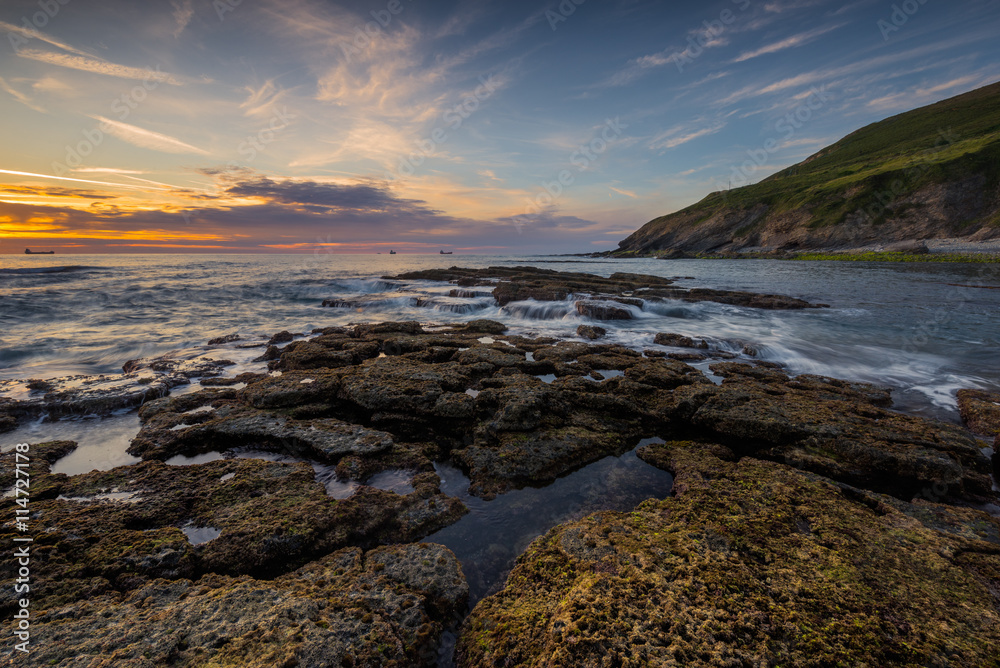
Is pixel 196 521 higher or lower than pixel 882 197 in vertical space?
lower

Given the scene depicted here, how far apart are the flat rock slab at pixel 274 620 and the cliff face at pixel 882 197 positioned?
341 feet

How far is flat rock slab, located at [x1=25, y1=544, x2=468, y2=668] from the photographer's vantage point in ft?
9.21

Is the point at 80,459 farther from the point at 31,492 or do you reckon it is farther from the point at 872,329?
the point at 872,329

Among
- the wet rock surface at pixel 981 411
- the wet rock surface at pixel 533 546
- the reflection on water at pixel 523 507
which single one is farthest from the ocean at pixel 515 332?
the wet rock surface at pixel 533 546

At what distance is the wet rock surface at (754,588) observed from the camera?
2893mm

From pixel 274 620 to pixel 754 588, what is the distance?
438cm

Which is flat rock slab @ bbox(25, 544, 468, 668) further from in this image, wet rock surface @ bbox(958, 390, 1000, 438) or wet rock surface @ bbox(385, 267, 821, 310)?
A: wet rock surface @ bbox(385, 267, 821, 310)

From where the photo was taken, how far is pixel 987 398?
30.5ft

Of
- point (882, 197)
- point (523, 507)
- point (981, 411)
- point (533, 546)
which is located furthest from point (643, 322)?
point (882, 197)

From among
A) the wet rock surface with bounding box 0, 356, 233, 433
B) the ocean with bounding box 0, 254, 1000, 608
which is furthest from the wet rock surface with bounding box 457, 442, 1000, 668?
the wet rock surface with bounding box 0, 356, 233, 433

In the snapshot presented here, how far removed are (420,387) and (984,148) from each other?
129008 mm

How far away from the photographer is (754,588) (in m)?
3.48

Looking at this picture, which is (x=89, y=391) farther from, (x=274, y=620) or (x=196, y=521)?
(x=274, y=620)

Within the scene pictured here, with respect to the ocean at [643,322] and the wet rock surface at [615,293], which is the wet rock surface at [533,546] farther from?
the wet rock surface at [615,293]
